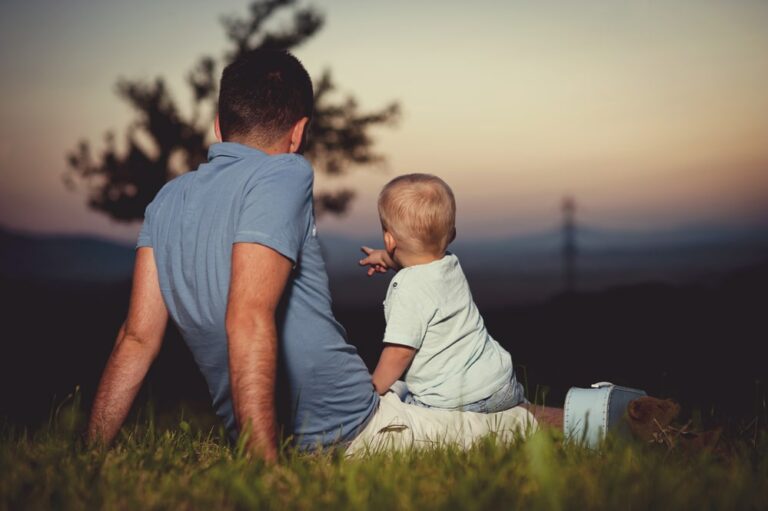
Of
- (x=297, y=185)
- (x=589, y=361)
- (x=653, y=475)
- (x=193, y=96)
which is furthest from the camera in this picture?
(x=193, y=96)

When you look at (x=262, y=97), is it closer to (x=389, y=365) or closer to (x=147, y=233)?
(x=147, y=233)

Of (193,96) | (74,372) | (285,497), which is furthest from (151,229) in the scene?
(193,96)

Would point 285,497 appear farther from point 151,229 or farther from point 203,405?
point 203,405

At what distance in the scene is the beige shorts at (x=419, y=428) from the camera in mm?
3566

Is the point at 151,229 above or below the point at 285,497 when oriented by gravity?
above

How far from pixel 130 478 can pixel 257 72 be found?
1670mm

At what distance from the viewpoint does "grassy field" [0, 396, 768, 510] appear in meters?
2.60

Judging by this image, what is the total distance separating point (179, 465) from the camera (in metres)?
3.11

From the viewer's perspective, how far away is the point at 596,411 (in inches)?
150

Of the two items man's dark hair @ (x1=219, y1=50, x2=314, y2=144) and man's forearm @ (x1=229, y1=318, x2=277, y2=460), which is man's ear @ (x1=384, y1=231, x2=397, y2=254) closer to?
man's dark hair @ (x1=219, y1=50, x2=314, y2=144)

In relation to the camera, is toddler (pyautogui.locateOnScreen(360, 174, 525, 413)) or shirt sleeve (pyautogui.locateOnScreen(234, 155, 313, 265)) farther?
toddler (pyautogui.locateOnScreen(360, 174, 525, 413))

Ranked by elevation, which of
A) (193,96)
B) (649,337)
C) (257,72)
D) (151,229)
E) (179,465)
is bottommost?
(649,337)

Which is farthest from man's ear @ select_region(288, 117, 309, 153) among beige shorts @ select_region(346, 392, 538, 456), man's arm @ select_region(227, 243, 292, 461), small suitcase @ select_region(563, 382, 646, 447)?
small suitcase @ select_region(563, 382, 646, 447)

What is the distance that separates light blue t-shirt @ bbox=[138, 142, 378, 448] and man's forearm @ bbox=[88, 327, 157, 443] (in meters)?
0.29
